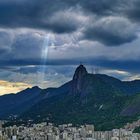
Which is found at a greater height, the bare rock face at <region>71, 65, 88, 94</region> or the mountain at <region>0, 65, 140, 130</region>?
the bare rock face at <region>71, 65, 88, 94</region>

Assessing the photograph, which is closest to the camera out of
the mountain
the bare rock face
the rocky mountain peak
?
the mountain

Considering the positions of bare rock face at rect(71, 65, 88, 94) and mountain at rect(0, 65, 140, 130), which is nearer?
mountain at rect(0, 65, 140, 130)

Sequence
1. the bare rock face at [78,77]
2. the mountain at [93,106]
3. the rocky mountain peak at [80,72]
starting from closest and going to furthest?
the mountain at [93,106] < the bare rock face at [78,77] < the rocky mountain peak at [80,72]

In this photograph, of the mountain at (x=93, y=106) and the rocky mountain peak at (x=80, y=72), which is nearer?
the mountain at (x=93, y=106)

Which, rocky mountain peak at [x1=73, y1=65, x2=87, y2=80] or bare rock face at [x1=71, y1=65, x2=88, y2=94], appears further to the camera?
rocky mountain peak at [x1=73, y1=65, x2=87, y2=80]

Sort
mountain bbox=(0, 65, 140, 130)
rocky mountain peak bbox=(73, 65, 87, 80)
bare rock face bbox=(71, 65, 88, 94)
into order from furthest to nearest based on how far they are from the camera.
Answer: rocky mountain peak bbox=(73, 65, 87, 80) → bare rock face bbox=(71, 65, 88, 94) → mountain bbox=(0, 65, 140, 130)

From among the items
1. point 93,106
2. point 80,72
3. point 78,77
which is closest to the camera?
point 93,106

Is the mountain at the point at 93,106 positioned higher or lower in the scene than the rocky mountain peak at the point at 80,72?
lower

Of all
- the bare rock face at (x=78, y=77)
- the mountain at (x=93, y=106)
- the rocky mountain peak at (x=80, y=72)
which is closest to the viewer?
the mountain at (x=93, y=106)

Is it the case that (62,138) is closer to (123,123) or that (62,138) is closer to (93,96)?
(123,123)

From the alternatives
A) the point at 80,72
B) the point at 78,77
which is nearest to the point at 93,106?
the point at 78,77

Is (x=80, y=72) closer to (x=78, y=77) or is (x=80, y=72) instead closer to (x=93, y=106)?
(x=78, y=77)

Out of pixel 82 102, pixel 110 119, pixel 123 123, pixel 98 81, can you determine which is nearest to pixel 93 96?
pixel 82 102
